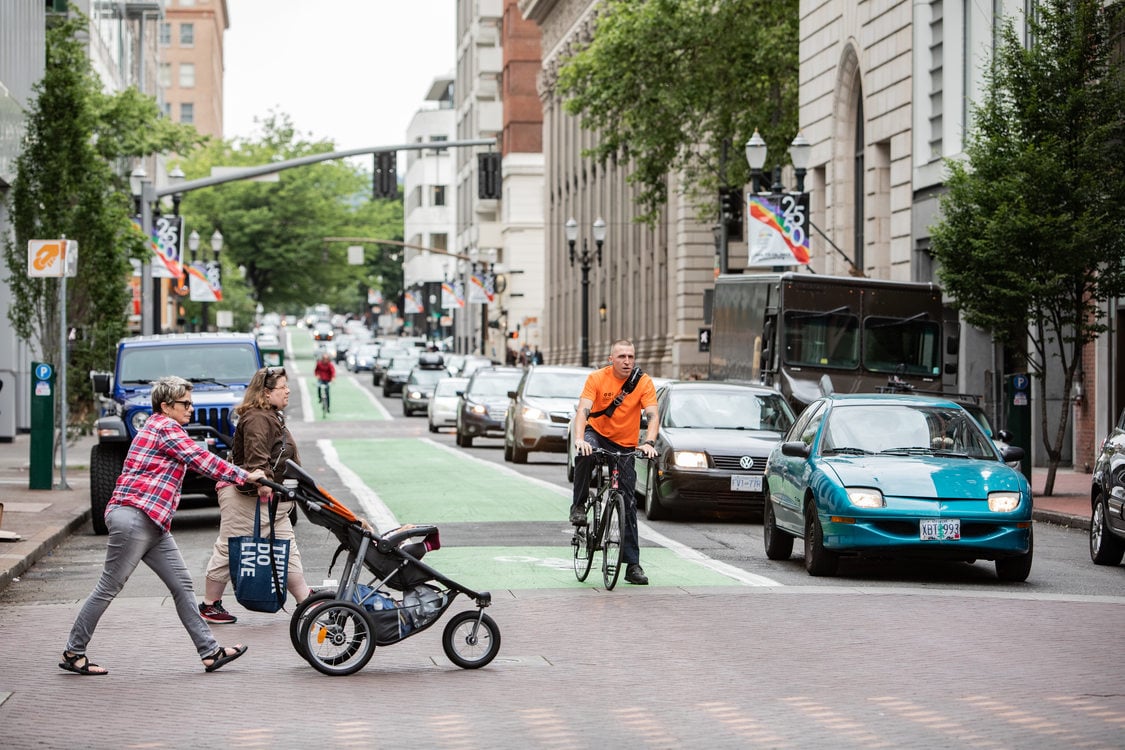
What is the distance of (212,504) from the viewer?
23688mm

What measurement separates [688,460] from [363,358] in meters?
85.6

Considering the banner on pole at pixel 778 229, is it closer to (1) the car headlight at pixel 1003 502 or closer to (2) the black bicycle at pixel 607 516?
(1) the car headlight at pixel 1003 502

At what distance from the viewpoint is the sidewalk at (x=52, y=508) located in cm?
1762

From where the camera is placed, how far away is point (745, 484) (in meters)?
21.5

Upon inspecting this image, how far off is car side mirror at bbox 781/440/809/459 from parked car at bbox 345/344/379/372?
87468mm

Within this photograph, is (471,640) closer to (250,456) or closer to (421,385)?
(250,456)

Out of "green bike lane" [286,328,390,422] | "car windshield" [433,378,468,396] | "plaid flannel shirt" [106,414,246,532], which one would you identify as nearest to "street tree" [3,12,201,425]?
"plaid flannel shirt" [106,414,246,532]

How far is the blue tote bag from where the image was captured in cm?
1184

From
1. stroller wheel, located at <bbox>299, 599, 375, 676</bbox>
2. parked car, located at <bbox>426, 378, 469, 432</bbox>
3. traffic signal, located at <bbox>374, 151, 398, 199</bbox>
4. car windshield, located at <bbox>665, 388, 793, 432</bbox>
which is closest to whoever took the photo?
stroller wheel, located at <bbox>299, 599, 375, 676</bbox>

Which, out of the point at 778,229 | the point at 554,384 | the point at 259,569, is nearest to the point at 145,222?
the point at 554,384

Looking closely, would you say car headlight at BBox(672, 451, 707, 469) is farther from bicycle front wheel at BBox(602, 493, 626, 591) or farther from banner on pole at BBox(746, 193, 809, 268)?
banner on pole at BBox(746, 193, 809, 268)

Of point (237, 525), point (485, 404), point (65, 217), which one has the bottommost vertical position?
point (237, 525)

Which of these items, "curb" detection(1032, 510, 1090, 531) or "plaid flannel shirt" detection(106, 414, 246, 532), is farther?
"curb" detection(1032, 510, 1090, 531)

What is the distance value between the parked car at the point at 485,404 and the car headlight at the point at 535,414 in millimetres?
6667
